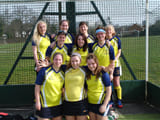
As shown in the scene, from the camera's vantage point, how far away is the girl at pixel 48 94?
→ 106 inches

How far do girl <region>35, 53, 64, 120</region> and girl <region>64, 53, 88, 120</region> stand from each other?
12 cm

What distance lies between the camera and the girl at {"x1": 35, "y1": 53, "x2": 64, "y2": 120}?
2697 millimetres

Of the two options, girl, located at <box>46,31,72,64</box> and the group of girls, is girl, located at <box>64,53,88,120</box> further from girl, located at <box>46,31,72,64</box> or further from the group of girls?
girl, located at <box>46,31,72,64</box>

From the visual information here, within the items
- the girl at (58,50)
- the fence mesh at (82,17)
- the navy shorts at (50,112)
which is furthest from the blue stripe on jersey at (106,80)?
the fence mesh at (82,17)

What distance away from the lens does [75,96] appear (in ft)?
8.82

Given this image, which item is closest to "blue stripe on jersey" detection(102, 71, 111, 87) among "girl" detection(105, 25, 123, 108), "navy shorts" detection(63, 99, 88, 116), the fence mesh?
"navy shorts" detection(63, 99, 88, 116)

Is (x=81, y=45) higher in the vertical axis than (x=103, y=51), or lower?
higher

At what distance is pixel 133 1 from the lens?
14.9 ft

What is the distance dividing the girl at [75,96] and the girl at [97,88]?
11 cm

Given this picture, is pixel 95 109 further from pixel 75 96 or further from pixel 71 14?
pixel 71 14

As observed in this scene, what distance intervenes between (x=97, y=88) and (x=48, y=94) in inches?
28.5

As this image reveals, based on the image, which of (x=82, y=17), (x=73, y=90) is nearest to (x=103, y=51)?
(x=73, y=90)

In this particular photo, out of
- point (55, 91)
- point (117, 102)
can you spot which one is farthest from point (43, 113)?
point (117, 102)

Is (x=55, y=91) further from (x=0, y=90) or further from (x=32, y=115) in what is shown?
(x=0, y=90)
